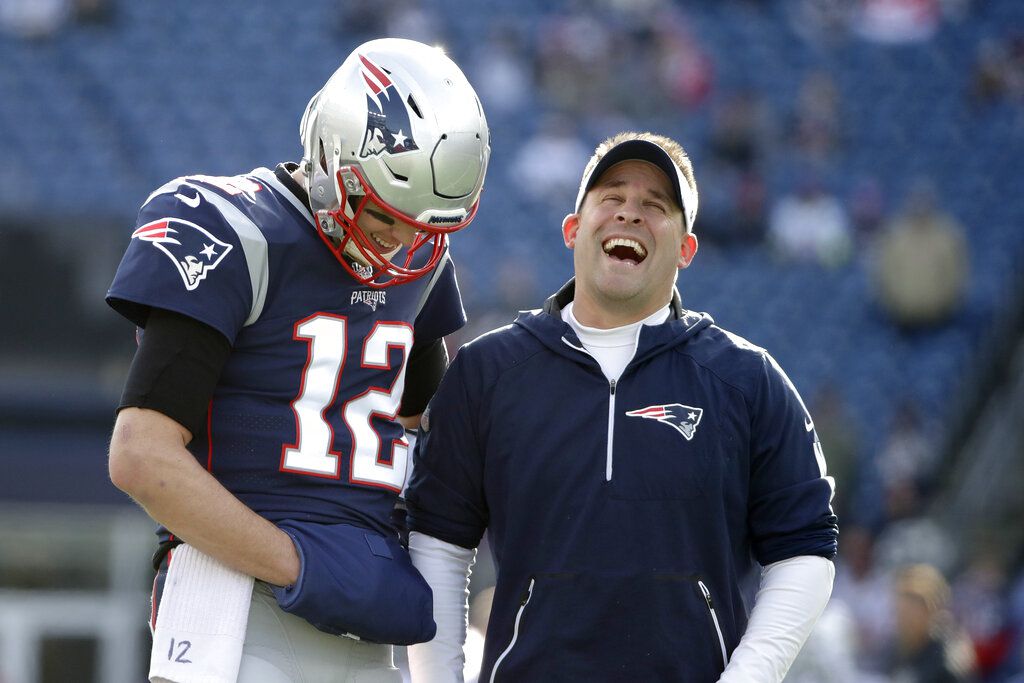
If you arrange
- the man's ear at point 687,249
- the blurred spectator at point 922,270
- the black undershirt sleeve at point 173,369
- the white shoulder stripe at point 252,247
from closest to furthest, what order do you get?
1. the black undershirt sleeve at point 173,369
2. the white shoulder stripe at point 252,247
3. the man's ear at point 687,249
4. the blurred spectator at point 922,270

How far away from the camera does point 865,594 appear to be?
9.15m

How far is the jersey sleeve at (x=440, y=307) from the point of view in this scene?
3355 mm

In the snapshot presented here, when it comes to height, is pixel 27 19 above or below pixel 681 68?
below

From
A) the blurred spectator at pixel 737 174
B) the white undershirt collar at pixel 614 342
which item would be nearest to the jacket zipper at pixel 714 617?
the white undershirt collar at pixel 614 342

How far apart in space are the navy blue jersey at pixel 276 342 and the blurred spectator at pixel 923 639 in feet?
15.8

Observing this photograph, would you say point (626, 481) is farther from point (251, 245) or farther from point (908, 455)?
point (908, 455)

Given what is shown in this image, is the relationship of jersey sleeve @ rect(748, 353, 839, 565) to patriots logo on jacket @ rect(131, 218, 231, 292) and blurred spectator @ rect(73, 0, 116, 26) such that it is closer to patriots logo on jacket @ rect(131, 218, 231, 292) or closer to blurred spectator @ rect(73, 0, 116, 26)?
patriots logo on jacket @ rect(131, 218, 231, 292)

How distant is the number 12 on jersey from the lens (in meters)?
2.93

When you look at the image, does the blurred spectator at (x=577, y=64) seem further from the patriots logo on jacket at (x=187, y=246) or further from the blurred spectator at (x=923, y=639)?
the patriots logo on jacket at (x=187, y=246)

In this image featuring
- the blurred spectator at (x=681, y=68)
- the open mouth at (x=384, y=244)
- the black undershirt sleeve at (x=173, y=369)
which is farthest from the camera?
the blurred spectator at (x=681, y=68)

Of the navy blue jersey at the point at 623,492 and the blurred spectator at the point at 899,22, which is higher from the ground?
the blurred spectator at the point at 899,22

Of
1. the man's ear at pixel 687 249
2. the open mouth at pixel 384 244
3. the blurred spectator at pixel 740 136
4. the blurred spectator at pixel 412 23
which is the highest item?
the blurred spectator at pixel 412 23

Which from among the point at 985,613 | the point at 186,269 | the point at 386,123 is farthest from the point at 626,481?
the point at 985,613

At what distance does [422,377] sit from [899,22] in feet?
40.5
